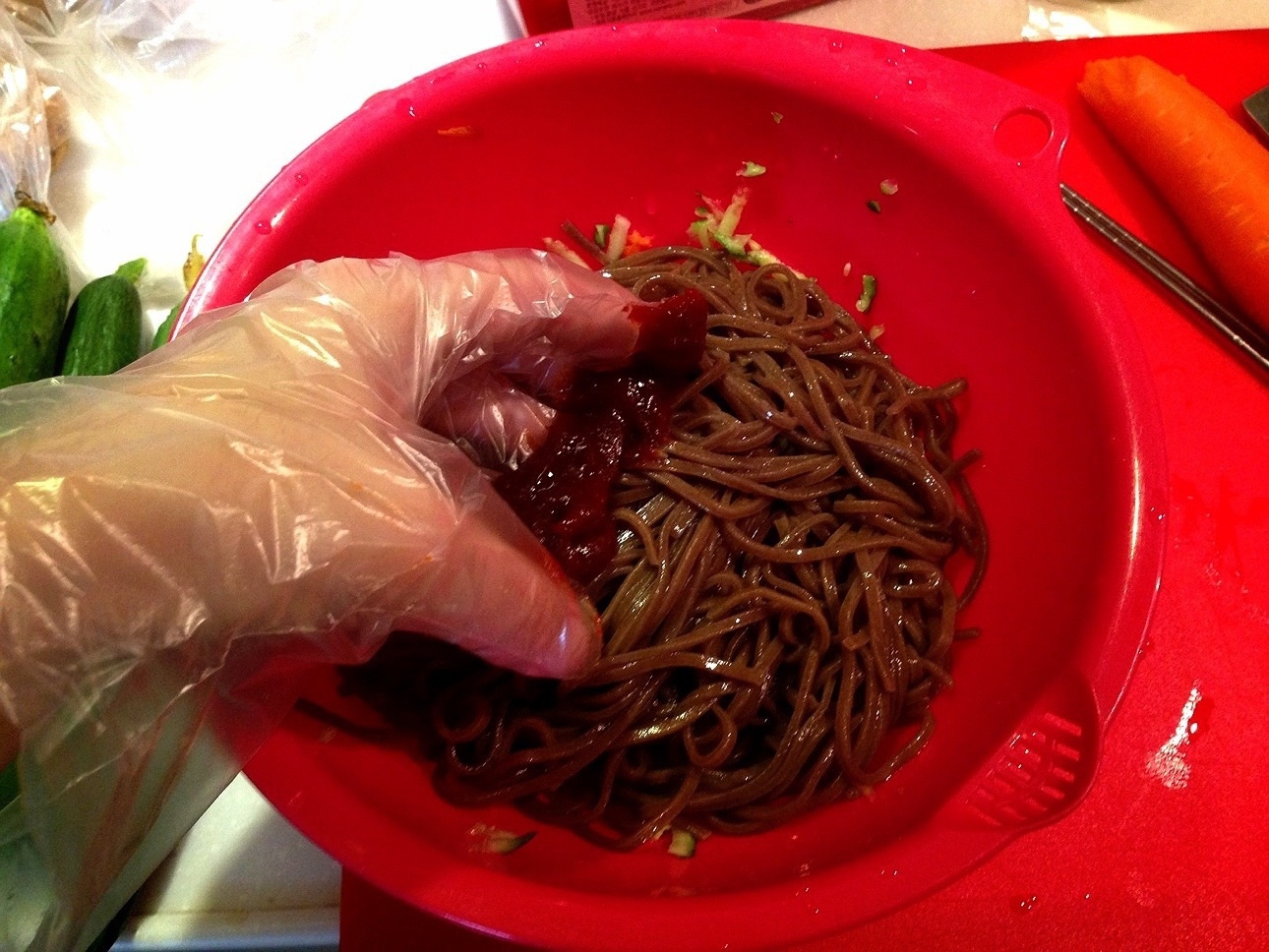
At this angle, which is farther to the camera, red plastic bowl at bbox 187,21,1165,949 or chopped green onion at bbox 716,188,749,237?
chopped green onion at bbox 716,188,749,237

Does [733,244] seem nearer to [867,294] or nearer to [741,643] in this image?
[867,294]

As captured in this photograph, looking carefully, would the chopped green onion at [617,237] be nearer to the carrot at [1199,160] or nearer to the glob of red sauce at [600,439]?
the glob of red sauce at [600,439]

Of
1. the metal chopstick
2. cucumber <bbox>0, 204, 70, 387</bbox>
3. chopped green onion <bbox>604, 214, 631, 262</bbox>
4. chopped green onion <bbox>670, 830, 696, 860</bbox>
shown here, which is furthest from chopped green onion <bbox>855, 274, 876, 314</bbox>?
cucumber <bbox>0, 204, 70, 387</bbox>

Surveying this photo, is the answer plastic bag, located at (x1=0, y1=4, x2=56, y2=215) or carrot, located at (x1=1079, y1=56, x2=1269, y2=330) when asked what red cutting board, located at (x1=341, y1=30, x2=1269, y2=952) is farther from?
plastic bag, located at (x1=0, y1=4, x2=56, y2=215)

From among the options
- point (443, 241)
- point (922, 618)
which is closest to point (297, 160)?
point (443, 241)

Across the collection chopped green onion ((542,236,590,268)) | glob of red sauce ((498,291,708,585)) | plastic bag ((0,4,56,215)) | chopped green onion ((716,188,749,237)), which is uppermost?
plastic bag ((0,4,56,215))

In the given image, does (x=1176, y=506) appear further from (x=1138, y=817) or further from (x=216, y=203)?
(x=216, y=203)

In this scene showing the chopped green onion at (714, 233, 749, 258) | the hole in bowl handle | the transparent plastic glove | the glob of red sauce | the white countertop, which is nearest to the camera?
the transparent plastic glove
